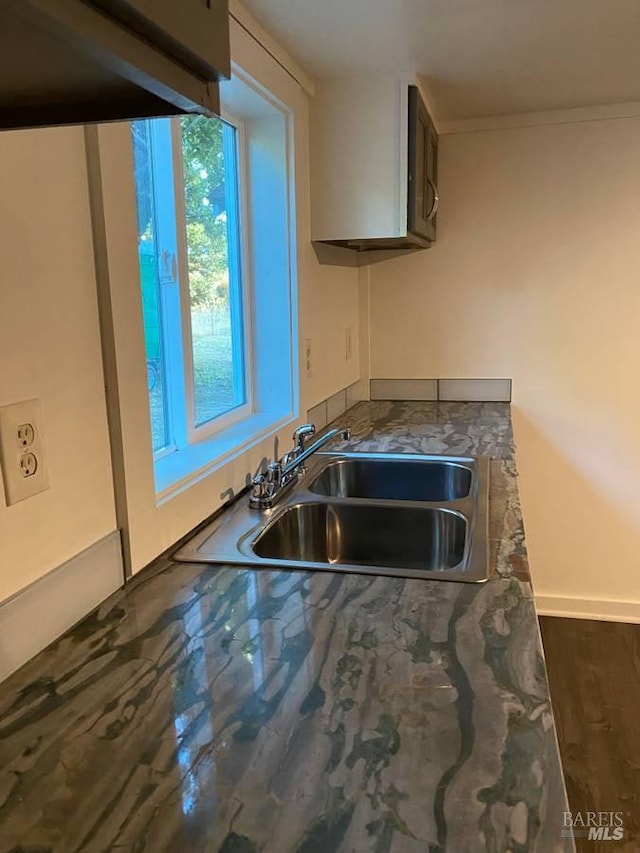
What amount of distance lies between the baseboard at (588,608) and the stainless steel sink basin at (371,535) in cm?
161

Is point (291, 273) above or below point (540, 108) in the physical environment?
below

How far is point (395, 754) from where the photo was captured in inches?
29.2

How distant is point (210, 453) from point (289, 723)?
0.93m

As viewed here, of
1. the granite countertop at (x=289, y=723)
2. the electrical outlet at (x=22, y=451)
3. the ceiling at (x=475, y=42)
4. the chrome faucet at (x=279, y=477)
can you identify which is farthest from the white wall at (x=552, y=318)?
the electrical outlet at (x=22, y=451)

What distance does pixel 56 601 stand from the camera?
0.99 metres

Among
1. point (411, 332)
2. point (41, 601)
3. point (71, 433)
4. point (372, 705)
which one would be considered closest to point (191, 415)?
point (71, 433)

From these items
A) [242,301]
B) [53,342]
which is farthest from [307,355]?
[53,342]

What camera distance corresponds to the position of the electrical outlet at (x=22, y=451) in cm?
88

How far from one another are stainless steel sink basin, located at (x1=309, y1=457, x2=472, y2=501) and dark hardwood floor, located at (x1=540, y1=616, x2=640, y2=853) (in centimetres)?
87

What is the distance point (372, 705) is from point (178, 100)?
72 centimetres

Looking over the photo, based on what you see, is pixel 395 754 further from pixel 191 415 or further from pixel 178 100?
pixel 191 415

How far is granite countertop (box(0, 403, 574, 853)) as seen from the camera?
65 centimetres

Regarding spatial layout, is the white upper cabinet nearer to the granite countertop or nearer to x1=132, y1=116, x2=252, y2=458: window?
x1=132, y1=116, x2=252, y2=458: window

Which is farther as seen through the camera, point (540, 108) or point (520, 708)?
point (540, 108)
